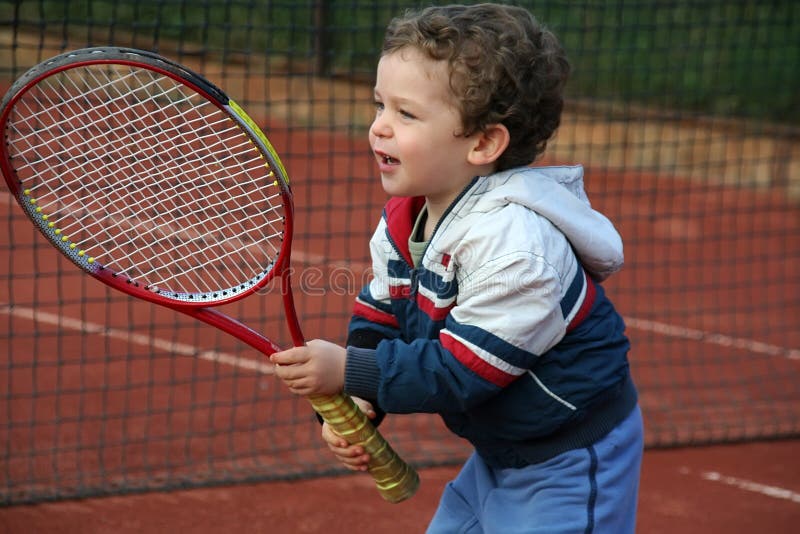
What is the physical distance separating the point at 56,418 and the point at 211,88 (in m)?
2.57

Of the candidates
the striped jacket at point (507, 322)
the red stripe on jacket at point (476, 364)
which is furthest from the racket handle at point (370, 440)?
the red stripe on jacket at point (476, 364)

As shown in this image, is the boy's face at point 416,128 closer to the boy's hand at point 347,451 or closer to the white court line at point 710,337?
the boy's hand at point 347,451

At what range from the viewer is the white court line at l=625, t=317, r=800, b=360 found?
5336 millimetres

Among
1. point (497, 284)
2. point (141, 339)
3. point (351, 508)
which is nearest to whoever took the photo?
point (497, 284)

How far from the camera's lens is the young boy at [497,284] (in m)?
2.02

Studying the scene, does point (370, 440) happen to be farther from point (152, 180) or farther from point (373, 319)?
point (152, 180)

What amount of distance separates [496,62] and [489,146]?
17cm

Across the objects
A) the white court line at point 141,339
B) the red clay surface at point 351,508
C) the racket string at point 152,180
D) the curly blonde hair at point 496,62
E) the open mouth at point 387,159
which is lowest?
the red clay surface at point 351,508

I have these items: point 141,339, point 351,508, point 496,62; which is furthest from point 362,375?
point 141,339

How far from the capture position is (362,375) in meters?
2.12

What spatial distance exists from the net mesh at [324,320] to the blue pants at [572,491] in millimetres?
1734

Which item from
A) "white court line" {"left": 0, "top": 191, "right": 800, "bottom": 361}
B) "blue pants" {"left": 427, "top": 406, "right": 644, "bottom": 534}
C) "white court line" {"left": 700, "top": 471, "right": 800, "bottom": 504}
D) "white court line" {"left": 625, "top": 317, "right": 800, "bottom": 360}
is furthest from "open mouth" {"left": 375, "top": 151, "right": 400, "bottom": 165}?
"white court line" {"left": 625, "top": 317, "right": 800, "bottom": 360}

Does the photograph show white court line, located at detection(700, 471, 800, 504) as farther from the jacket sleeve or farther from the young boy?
the jacket sleeve

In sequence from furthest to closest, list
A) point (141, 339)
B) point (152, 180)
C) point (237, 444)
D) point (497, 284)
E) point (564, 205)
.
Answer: point (141, 339) → point (237, 444) → point (152, 180) → point (564, 205) → point (497, 284)
